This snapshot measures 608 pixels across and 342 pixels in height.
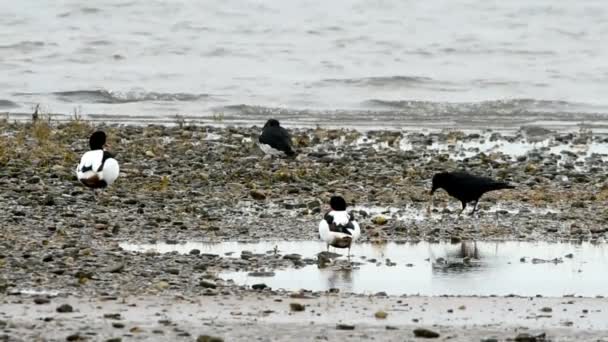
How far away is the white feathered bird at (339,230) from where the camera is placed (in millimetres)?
11602

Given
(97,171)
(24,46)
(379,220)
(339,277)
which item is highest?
(24,46)

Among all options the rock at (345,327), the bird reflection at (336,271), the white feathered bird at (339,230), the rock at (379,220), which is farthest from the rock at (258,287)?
the rock at (379,220)

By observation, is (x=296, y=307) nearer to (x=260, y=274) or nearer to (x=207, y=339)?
(x=207, y=339)

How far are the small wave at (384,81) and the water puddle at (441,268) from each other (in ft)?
57.4

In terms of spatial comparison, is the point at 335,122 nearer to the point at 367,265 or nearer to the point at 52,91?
the point at 52,91

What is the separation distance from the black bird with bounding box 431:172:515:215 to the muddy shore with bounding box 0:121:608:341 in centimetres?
21

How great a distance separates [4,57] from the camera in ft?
105

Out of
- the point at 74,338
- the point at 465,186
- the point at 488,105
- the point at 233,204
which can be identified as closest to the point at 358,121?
the point at 488,105

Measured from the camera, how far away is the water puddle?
34.7ft

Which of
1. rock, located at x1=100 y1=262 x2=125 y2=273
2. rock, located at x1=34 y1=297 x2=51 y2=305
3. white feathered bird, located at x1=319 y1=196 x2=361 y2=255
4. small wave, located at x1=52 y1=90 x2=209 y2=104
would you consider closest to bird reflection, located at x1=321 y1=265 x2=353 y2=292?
white feathered bird, located at x1=319 y1=196 x2=361 y2=255

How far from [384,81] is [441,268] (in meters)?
18.8

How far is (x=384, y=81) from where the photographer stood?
98.5 ft

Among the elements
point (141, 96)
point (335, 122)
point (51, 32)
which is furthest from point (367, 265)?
point (51, 32)

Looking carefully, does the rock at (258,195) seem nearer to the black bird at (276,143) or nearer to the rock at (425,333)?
the black bird at (276,143)
